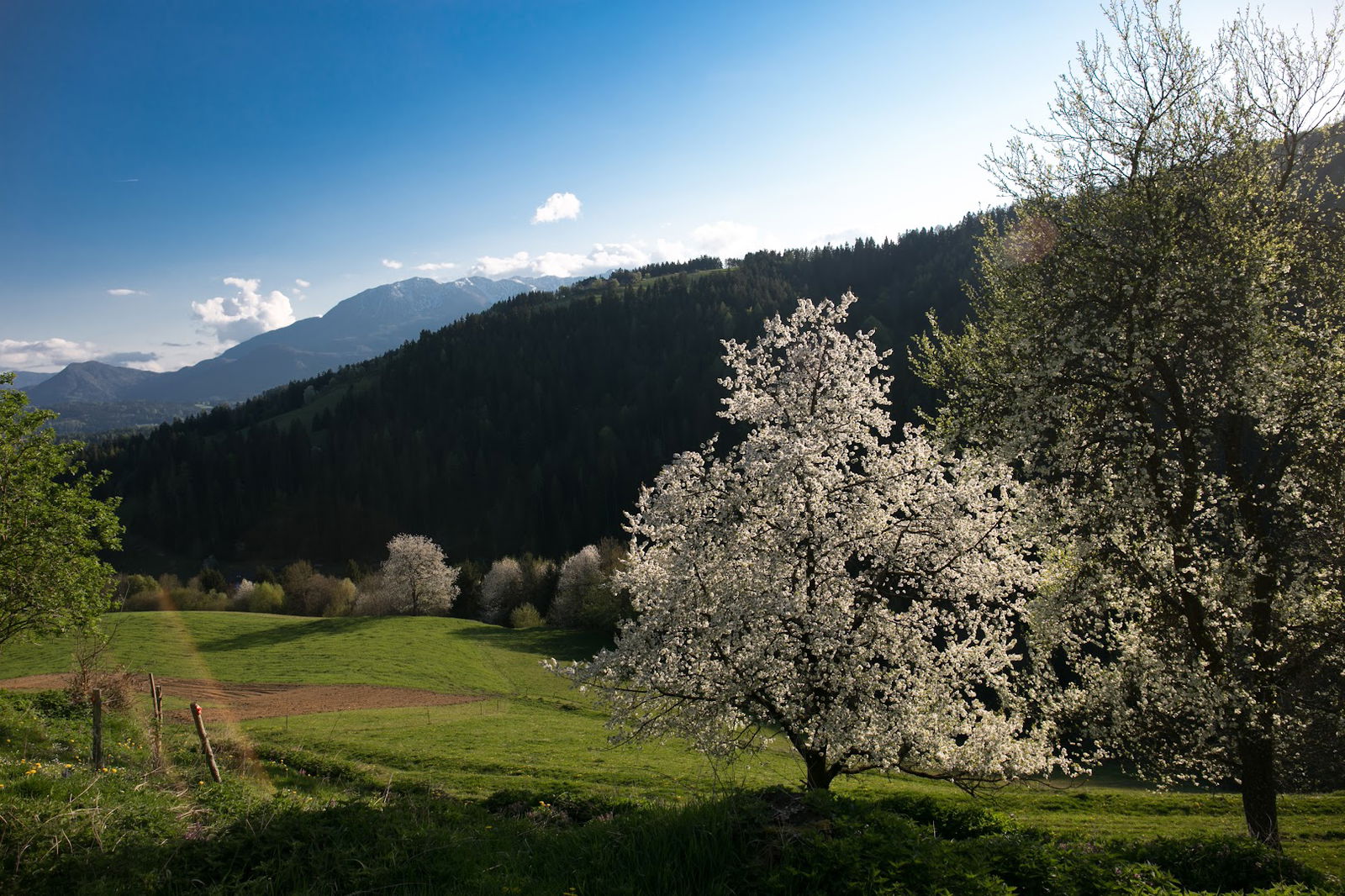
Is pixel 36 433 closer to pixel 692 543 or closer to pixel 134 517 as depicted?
pixel 692 543

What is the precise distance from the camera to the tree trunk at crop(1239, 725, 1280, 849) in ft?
41.9

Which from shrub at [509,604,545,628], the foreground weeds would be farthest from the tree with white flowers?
shrub at [509,604,545,628]

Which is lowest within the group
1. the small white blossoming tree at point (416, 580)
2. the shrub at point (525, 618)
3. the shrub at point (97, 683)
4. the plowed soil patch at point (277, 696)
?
the shrub at point (525, 618)

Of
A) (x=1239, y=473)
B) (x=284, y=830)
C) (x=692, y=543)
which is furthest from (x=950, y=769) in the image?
(x=284, y=830)

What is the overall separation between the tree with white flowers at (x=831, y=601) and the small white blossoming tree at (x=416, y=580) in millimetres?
92503

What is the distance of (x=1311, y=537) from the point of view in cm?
1209

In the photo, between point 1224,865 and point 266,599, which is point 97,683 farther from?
point 266,599

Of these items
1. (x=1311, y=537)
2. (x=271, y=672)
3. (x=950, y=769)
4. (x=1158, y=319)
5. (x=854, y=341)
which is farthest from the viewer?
(x=271, y=672)

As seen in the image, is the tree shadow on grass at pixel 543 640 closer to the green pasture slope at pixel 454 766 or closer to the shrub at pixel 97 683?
the green pasture slope at pixel 454 766

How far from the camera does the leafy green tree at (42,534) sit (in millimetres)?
23422

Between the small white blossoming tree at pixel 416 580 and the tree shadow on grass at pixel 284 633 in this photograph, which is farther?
the small white blossoming tree at pixel 416 580

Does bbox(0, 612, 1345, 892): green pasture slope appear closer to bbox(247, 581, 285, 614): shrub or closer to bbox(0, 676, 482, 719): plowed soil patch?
bbox(0, 676, 482, 719): plowed soil patch

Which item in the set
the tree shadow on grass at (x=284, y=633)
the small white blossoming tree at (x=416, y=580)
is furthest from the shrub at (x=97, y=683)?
the small white blossoming tree at (x=416, y=580)

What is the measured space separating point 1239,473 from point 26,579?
36.9 metres
